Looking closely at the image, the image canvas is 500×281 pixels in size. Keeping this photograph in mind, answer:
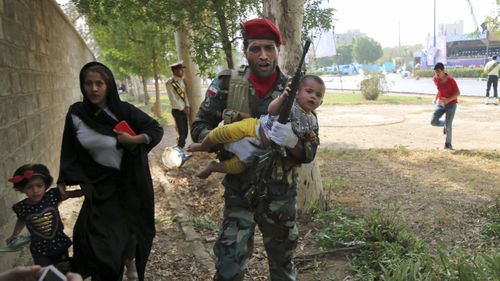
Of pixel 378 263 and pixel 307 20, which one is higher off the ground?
pixel 307 20

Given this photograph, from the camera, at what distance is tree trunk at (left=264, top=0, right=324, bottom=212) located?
422cm

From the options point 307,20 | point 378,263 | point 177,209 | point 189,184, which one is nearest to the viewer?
point 378,263

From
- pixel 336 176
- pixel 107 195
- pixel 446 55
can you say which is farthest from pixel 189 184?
pixel 446 55

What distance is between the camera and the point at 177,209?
5199 millimetres

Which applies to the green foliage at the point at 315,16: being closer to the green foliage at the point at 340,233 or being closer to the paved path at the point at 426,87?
the green foliage at the point at 340,233

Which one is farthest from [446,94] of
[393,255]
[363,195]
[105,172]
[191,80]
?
[105,172]

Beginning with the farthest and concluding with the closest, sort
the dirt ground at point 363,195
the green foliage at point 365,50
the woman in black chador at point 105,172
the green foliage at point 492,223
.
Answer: the green foliage at point 365,50 → the green foliage at point 492,223 → the dirt ground at point 363,195 → the woman in black chador at point 105,172

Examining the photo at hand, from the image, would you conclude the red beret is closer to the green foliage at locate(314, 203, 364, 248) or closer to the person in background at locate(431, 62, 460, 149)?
the green foliage at locate(314, 203, 364, 248)

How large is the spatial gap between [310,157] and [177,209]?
10.2 ft

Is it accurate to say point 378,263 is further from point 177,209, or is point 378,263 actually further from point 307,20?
point 307,20

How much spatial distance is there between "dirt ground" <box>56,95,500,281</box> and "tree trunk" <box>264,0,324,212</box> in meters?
0.25

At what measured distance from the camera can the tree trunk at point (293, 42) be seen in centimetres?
422

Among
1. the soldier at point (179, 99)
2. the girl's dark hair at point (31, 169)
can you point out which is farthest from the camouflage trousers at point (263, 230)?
the soldier at point (179, 99)

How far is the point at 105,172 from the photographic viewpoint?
108 inches
